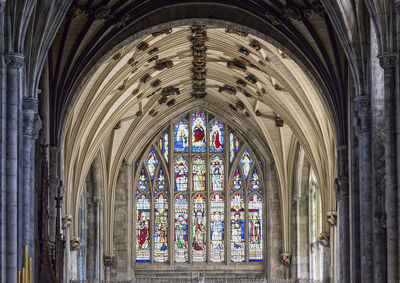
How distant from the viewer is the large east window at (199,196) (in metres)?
47.4

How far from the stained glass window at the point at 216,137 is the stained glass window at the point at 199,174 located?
78 cm

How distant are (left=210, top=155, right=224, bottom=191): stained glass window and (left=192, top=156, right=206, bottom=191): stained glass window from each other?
425 millimetres

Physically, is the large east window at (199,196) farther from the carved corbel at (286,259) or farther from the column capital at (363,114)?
the column capital at (363,114)

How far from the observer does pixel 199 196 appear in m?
48.1

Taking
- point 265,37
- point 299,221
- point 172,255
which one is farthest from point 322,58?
point 172,255

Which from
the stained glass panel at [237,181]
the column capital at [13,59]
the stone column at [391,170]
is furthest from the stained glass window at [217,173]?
the column capital at [13,59]

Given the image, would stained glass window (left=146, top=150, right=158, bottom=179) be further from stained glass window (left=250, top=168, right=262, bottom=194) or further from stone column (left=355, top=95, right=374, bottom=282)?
stone column (left=355, top=95, right=374, bottom=282)

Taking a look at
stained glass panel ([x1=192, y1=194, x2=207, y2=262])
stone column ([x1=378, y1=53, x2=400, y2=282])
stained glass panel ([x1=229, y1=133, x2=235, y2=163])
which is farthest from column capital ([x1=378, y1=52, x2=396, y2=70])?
stained glass panel ([x1=192, y1=194, x2=207, y2=262])

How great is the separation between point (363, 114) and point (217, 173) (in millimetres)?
19831

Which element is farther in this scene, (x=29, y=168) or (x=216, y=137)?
(x=216, y=137)

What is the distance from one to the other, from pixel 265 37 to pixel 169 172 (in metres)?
15.0

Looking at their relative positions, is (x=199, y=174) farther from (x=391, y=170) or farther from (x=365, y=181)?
(x=391, y=170)

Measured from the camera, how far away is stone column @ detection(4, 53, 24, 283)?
23.8 metres

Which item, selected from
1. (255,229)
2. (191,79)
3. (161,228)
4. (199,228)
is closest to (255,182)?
(255,229)
